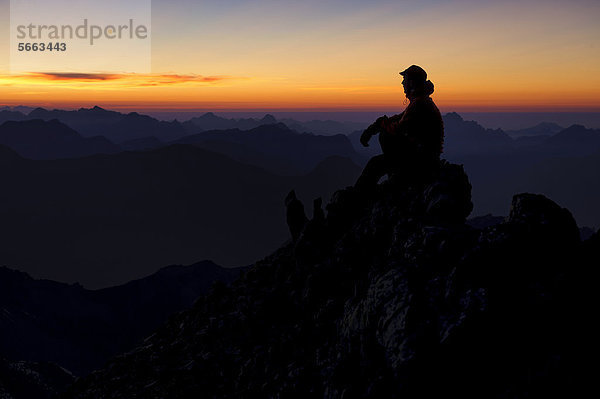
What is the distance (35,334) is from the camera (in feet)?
401

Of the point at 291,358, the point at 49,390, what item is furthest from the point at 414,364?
the point at 49,390

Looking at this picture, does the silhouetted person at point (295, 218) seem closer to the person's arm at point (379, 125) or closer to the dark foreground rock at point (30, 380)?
Result: the person's arm at point (379, 125)

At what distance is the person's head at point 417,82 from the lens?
538 inches

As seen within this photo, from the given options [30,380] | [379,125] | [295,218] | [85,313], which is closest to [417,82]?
[379,125]

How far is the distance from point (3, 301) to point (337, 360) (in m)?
157

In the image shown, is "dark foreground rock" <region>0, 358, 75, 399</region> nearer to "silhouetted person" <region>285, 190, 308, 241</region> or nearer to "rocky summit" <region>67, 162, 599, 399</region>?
"silhouetted person" <region>285, 190, 308, 241</region>

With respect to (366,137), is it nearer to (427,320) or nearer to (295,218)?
(427,320)

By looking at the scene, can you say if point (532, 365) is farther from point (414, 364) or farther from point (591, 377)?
point (414, 364)

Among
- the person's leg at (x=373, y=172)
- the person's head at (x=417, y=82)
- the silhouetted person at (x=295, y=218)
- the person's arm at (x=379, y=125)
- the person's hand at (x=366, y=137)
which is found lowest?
the silhouetted person at (x=295, y=218)

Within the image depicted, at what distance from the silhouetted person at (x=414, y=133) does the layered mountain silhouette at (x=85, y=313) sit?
12498 centimetres

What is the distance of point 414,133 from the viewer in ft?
45.8

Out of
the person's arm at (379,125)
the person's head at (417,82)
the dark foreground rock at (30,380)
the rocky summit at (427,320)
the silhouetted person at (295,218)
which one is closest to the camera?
the rocky summit at (427,320)

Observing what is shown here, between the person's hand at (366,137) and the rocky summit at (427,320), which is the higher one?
the person's hand at (366,137)

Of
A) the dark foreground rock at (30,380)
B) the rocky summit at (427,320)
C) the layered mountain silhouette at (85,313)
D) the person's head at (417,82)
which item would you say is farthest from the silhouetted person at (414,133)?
the layered mountain silhouette at (85,313)
